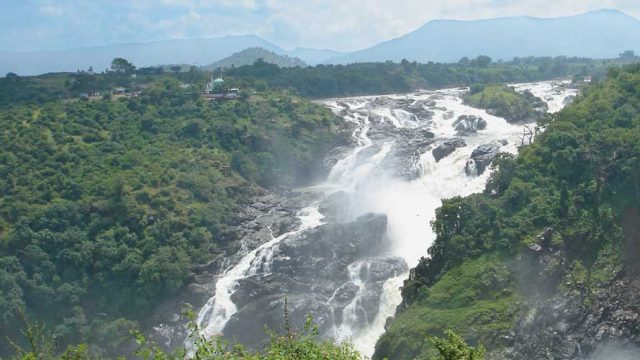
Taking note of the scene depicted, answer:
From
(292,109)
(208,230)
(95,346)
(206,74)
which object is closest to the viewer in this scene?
(95,346)

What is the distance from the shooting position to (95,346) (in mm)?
38812

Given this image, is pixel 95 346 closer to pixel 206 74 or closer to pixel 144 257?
pixel 144 257

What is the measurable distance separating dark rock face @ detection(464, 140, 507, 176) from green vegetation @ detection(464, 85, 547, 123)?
773 inches

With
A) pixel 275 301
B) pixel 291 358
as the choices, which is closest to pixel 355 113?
pixel 275 301

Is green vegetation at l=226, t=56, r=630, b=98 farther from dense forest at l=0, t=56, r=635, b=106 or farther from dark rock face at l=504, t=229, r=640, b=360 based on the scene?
dark rock face at l=504, t=229, r=640, b=360

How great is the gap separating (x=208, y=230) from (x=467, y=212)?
61.5ft

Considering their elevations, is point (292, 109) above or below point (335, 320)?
above

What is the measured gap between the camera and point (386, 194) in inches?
2062

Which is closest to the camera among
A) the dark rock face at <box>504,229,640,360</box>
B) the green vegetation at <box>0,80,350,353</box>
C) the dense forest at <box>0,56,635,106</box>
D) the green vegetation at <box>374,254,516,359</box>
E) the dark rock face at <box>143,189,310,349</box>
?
the dark rock face at <box>504,229,640,360</box>

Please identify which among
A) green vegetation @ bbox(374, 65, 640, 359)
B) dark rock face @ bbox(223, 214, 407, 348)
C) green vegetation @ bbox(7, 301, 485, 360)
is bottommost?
dark rock face @ bbox(223, 214, 407, 348)

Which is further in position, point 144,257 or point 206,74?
point 206,74

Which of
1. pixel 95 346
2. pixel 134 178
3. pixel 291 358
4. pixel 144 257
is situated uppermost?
pixel 291 358

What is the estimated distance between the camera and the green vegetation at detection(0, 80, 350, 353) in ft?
138

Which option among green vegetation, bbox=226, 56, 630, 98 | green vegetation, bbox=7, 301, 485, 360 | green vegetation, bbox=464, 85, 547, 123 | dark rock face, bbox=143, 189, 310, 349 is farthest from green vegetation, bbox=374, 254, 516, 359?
green vegetation, bbox=226, 56, 630, 98
